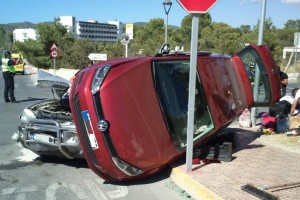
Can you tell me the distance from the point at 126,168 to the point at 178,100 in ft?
3.92

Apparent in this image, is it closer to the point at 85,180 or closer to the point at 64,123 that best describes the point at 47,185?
the point at 85,180

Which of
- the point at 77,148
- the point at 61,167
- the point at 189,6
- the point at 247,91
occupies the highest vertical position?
the point at 189,6

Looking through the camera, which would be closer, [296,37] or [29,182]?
[29,182]

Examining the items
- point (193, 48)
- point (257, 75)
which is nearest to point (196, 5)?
point (193, 48)

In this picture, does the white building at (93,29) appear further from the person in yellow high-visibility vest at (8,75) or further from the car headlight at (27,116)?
the car headlight at (27,116)

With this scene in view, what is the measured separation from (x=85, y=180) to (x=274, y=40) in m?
39.8

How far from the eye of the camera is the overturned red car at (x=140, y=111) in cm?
464

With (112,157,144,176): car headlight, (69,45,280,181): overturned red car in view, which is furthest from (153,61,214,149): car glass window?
(112,157,144,176): car headlight

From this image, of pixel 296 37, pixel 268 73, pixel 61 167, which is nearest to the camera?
pixel 61 167

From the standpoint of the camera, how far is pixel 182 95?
539 cm

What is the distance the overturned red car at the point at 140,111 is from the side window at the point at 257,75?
1.35 m

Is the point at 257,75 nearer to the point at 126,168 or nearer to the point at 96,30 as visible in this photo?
the point at 126,168

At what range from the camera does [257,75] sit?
702cm

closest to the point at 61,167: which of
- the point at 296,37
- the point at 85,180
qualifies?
the point at 85,180
